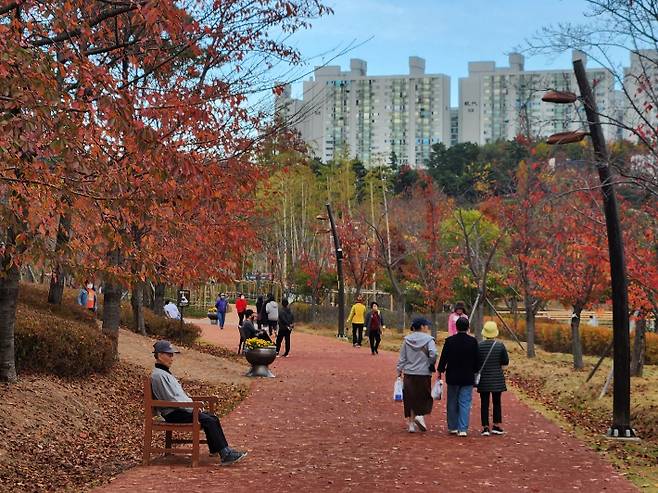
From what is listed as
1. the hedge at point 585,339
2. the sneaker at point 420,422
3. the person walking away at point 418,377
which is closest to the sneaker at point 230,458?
the person walking away at point 418,377

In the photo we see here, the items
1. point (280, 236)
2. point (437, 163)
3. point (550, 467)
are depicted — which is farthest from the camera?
point (437, 163)

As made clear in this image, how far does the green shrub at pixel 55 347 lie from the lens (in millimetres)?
13352

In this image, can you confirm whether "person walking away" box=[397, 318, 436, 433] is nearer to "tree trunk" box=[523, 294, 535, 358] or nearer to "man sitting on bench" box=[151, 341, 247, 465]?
"man sitting on bench" box=[151, 341, 247, 465]

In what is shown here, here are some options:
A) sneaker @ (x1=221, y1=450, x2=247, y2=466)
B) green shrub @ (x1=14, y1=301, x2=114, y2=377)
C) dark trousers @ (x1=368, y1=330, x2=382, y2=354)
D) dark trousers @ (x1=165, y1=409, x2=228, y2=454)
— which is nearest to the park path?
sneaker @ (x1=221, y1=450, x2=247, y2=466)

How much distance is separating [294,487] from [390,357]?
18.4 m

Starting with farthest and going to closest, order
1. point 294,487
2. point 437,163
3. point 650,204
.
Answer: point 437,163 → point 650,204 → point 294,487

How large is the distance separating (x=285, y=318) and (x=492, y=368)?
503 inches

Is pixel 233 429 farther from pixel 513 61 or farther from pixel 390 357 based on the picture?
pixel 513 61

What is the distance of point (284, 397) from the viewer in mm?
16031

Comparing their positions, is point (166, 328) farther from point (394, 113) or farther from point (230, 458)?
point (394, 113)

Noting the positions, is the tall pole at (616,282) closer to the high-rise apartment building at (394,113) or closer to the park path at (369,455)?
the park path at (369,455)

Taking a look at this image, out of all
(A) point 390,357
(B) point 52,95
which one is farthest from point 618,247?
(A) point 390,357

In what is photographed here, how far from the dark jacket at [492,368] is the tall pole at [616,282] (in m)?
1.82

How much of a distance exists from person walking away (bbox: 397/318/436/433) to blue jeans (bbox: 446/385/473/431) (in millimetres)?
331
